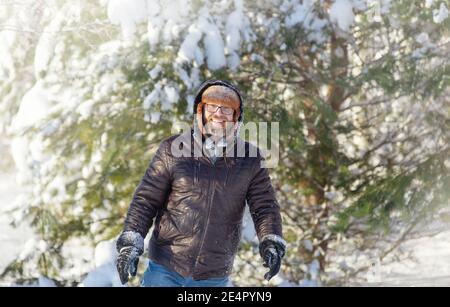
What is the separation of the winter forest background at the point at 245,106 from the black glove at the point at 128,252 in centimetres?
319

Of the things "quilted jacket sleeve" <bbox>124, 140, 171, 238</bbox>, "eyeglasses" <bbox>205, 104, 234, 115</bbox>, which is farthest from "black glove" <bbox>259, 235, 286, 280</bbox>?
"eyeglasses" <bbox>205, 104, 234, 115</bbox>

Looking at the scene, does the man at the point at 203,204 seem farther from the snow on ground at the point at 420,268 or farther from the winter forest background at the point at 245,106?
the snow on ground at the point at 420,268

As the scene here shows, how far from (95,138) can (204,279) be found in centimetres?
366

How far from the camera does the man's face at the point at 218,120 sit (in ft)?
10.7

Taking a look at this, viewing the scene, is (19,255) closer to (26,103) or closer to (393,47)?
(26,103)

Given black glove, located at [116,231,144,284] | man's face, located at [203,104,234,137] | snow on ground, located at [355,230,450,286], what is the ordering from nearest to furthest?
black glove, located at [116,231,144,284]
man's face, located at [203,104,234,137]
snow on ground, located at [355,230,450,286]

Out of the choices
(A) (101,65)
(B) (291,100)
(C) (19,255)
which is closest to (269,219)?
(A) (101,65)

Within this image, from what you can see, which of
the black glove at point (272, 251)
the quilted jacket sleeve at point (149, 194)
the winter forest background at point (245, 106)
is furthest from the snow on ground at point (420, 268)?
the quilted jacket sleeve at point (149, 194)

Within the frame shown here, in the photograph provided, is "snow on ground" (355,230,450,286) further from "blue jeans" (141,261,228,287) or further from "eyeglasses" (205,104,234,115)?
"eyeglasses" (205,104,234,115)

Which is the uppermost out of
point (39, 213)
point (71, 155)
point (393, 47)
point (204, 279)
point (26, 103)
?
point (393, 47)

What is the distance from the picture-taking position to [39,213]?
683cm

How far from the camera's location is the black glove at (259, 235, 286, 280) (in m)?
3.16

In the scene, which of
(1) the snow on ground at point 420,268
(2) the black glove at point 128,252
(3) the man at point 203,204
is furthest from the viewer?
(1) the snow on ground at point 420,268
